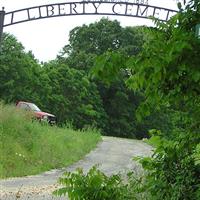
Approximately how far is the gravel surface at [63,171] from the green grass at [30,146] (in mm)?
497

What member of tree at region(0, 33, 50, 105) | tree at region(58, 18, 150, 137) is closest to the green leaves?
tree at region(0, 33, 50, 105)

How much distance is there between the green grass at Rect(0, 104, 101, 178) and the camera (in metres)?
17.3

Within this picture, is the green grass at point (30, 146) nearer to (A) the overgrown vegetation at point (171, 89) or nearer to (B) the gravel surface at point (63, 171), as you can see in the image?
(B) the gravel surface at point (63, 171)

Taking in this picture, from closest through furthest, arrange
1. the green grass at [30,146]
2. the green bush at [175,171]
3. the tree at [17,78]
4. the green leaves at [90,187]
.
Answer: the green bush at [175,171] → the green leaves at [90,187] → the green grass at [30,146] → the tree at [17,78]

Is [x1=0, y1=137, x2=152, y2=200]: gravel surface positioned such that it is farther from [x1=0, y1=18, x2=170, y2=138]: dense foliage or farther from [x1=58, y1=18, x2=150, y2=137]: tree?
[x1=58, y1=18, x2=150, y2=137]: tree

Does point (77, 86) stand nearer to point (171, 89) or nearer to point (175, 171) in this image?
point (175, 171)

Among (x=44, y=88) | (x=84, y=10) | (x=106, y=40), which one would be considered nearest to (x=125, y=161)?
(x=84, y=10)

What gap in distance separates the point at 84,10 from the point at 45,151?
25.6ft

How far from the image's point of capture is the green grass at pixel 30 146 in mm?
17297

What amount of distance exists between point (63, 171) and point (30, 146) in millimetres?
3325

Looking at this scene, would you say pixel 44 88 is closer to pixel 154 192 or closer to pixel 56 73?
pixel 56 73

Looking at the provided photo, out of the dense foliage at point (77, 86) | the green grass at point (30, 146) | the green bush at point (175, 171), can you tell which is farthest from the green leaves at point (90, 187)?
the dense foliage at point (77, 86)

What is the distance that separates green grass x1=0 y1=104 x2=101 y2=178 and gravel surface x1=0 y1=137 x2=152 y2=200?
0.50m

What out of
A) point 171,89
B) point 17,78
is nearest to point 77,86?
point 17,78
